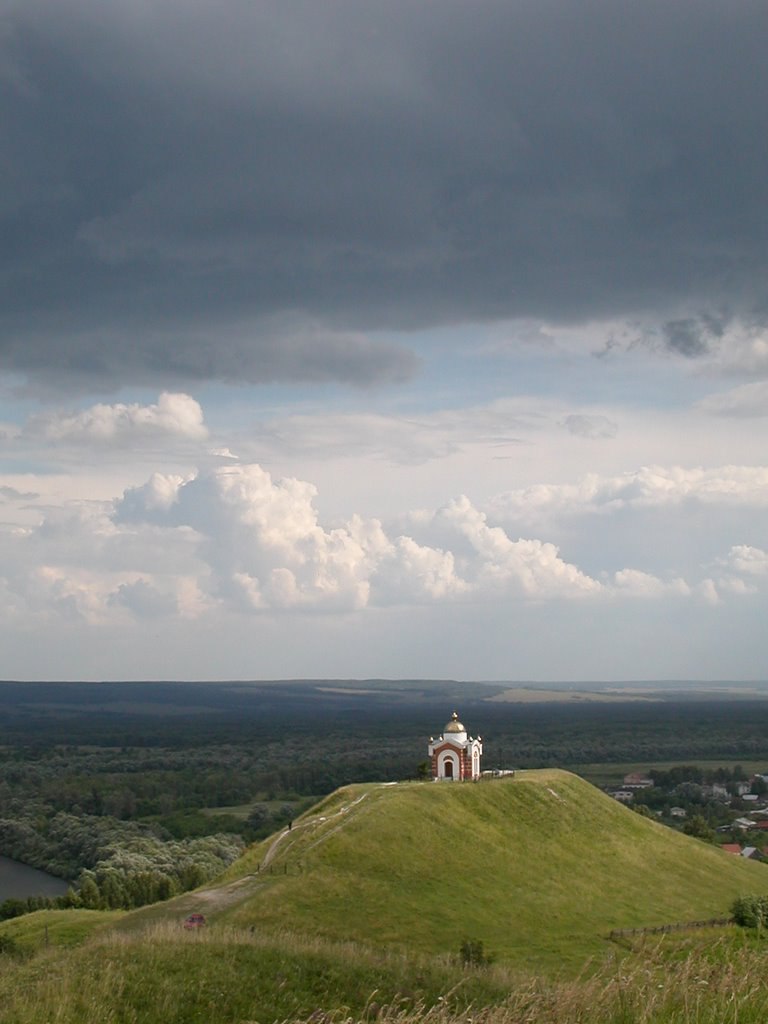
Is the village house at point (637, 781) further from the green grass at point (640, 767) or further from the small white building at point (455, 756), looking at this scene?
the small white building at point (455, 756)

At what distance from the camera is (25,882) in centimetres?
7862

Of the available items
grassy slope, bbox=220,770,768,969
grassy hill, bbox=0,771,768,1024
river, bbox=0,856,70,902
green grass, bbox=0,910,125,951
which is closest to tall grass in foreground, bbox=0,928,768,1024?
grassy hill, bbox=0,771,768,1024

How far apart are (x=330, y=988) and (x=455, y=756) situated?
37.0m

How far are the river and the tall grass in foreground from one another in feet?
181

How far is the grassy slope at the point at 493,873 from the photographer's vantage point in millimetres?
38094

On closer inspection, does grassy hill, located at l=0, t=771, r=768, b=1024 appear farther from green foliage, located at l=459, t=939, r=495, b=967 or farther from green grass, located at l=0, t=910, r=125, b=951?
green foliage, located at l=459, t=939, r=495, b=967

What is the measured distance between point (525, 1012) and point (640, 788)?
383 ft

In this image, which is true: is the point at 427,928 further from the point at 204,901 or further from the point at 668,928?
the point at 668,928

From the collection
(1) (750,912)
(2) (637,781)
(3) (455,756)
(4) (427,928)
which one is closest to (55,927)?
(4) (427,928)

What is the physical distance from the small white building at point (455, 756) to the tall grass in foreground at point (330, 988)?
31851 millimetres

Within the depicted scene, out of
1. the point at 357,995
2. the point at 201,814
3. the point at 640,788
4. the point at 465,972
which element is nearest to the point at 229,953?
the point at 357,995

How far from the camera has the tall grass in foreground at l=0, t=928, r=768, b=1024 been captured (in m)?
10.6

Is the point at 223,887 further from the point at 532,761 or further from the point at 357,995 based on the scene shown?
the point at 532,761

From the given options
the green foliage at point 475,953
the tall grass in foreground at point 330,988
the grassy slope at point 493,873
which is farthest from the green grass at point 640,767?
the tall grass in foreground at point 330,988
